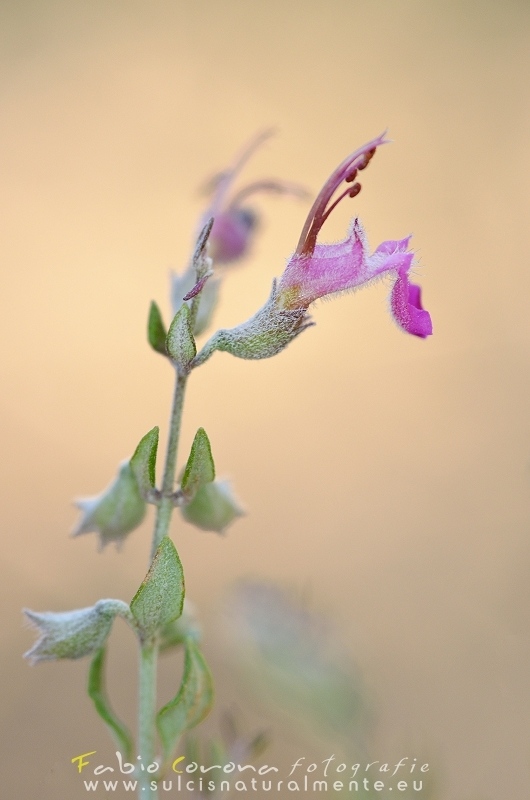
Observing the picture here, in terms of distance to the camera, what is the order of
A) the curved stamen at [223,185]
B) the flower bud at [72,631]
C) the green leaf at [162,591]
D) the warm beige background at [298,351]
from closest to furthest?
the green leaf at [162,591] → the flower bud at [72,631] → the curved stamen at [223,185] → the warm beige background at [298,351]

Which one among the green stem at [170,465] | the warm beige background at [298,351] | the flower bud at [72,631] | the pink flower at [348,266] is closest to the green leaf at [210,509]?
the green stem at [170,465]

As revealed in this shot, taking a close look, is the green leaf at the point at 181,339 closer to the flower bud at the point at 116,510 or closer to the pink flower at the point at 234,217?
the flower bud at the point at 116,510

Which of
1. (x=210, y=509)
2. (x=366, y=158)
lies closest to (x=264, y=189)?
(x=366, y=158)

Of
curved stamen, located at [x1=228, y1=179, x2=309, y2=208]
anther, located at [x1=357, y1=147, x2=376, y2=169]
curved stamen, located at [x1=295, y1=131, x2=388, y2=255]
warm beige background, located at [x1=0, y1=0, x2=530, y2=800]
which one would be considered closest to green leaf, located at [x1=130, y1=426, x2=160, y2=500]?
curved stamen, located at [x1=295, y1=131, x2=388, y2=255]

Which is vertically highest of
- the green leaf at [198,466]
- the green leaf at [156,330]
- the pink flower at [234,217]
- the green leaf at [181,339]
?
the pink flower at [234,217]

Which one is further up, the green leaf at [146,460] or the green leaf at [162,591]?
the green leaf at [146,460]

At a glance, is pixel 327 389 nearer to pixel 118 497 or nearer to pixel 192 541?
pixel 192 541
